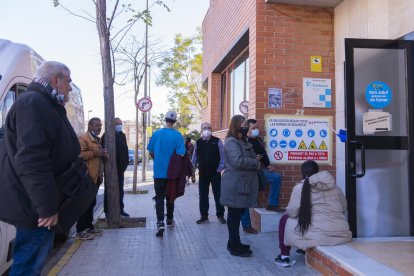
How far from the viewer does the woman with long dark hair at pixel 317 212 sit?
4496 millimetres

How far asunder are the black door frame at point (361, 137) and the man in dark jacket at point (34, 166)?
10.7 feet

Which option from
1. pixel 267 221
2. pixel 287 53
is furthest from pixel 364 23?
pixel 267 221

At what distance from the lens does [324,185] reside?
178 inches

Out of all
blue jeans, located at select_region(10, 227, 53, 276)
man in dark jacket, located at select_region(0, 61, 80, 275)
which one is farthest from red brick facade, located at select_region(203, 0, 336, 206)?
blue jeans, located at select_region(10, 227, 53, 276)

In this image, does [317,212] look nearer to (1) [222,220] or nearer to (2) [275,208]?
(2) [275,208]

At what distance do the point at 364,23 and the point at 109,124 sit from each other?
439 centimetres

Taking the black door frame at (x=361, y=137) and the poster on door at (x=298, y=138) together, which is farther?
the poster on door at (x=298, y=138)

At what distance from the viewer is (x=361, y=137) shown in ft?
16.4

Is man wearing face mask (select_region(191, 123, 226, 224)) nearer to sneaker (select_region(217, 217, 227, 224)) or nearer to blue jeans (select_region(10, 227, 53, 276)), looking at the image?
sneaker (select_region(217, 217, 227, 224))

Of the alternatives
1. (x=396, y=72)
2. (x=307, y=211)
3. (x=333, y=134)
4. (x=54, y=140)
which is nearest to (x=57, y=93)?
(x=54, y=140)

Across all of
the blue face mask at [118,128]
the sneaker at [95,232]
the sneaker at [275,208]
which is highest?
the blue face mask at [118,128]

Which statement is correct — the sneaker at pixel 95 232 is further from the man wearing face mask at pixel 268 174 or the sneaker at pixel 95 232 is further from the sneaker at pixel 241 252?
the man wearing face mask at pixel 268 174

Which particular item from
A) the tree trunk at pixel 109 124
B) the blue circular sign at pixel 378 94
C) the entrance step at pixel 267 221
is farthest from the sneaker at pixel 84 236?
the blue circular sign at pixel 378 94

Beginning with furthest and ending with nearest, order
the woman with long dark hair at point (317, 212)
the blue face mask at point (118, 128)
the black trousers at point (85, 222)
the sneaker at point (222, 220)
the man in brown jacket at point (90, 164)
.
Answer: the blue face mask at point (118, 128)
the sneaker at point (222, 220)
the black trousers at point (85, 222)
the man in brown jacket at point (90, 164)
the woman with long dark hair at point (317, 212)
